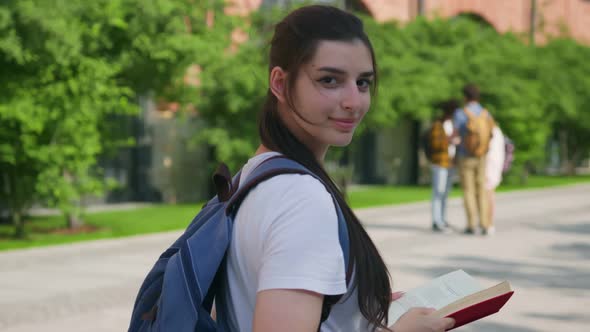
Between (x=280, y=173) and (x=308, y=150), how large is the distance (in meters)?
0.19

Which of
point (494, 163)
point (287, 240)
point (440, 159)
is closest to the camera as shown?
point (287, 240)

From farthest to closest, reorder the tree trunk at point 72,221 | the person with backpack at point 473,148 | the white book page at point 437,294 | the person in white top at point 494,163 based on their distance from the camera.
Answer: the tree trunk at point 72,221, the person in white top at point 494,163, the person with backpack at point 473,148, the white book page at point 437,294

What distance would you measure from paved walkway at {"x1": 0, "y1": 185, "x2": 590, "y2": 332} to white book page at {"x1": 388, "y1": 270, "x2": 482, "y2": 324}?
4035 millimetres

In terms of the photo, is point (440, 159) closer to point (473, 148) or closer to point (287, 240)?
point (473, 148)

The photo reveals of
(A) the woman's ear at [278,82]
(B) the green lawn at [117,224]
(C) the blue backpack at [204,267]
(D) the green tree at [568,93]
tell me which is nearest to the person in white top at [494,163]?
(B) the green lawn at [117,224]

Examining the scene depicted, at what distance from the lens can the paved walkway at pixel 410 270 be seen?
6.42 metres

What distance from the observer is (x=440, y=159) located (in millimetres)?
12047

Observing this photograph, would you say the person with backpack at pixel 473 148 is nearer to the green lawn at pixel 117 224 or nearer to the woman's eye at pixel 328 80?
the green lawn at pixel 117 224

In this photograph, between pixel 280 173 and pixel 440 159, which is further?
pixel 440 159

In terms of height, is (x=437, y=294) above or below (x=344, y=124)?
below

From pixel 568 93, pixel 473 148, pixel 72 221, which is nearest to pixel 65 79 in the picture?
pixel 72 221

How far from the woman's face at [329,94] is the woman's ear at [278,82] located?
0.03 m

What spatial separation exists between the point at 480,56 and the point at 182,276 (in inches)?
874

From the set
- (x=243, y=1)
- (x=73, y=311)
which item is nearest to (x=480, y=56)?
(x=243, y=1)
